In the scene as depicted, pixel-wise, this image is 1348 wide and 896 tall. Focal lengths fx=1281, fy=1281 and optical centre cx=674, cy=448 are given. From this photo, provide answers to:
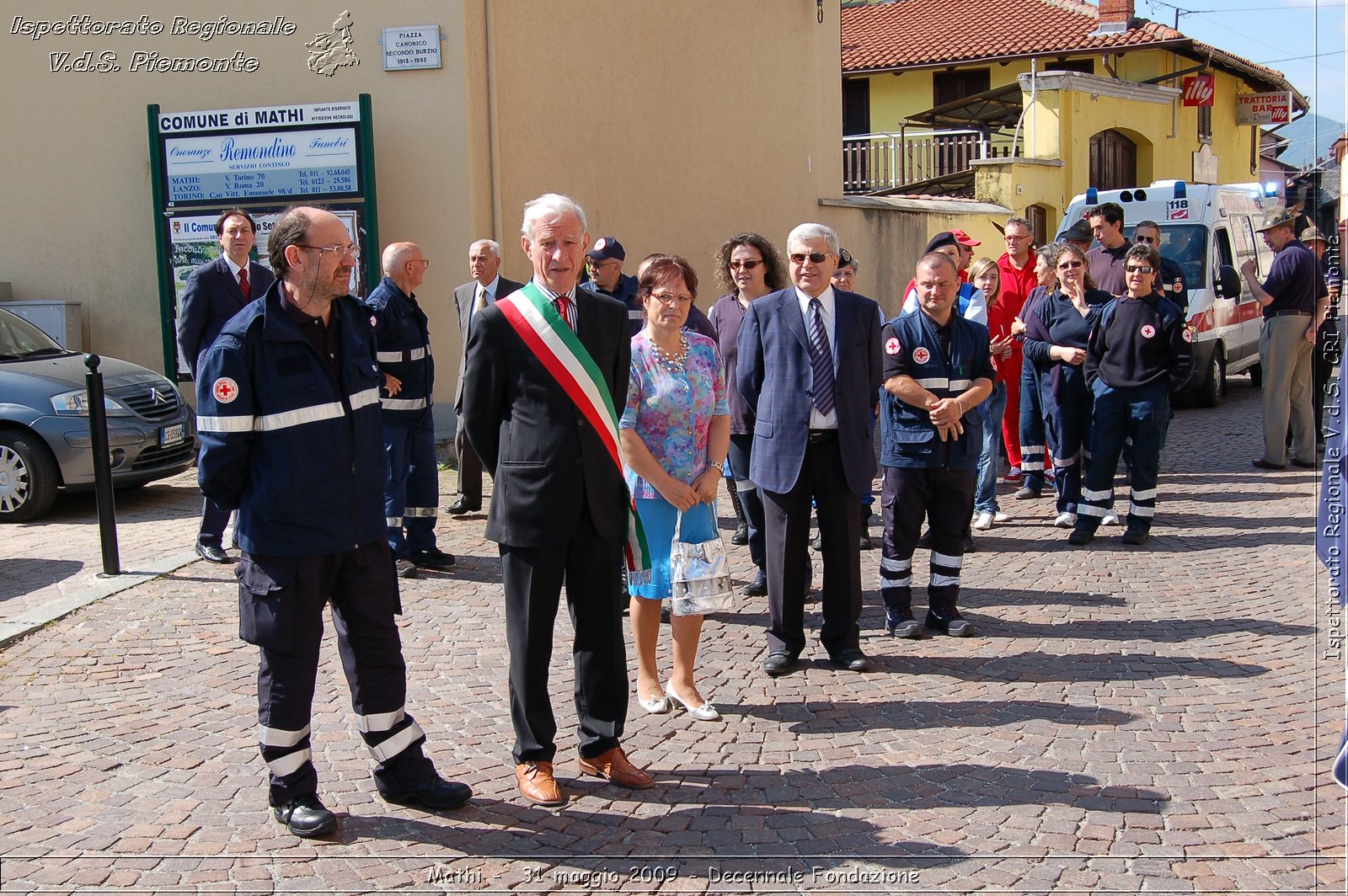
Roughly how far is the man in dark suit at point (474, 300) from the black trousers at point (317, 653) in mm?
3734

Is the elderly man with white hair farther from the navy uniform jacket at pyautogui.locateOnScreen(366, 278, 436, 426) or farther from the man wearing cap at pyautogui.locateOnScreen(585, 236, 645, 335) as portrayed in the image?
the man wearing cap at pyautogui.locateOnScreen(585, 236, 645, 335)

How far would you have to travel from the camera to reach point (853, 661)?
6.23m

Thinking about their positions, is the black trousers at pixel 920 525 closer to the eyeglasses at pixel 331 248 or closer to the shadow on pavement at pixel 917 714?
the shadow on pavement at pixel 917 714

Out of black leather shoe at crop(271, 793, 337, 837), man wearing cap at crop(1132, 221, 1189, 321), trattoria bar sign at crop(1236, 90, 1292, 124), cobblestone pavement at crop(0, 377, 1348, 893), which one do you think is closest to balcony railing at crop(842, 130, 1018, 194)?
trattoria bar sign at crop(1236, 90, 1292, 124)

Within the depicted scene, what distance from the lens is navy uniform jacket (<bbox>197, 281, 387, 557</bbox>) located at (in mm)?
4309

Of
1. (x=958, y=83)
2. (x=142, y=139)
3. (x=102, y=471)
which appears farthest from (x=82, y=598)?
(x=958, y=83)

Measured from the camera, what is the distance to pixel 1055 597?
757 cm

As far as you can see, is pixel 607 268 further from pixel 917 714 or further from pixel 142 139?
pixel 142 139

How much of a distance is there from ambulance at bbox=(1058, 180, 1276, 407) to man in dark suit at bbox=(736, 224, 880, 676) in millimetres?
9631

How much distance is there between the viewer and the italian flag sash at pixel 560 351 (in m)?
4.62

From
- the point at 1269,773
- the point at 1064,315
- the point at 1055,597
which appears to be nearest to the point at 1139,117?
the point at 1064,315

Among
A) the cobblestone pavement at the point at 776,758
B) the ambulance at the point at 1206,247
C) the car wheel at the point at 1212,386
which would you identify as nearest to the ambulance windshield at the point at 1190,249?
the ambulance at the point at 1206,247

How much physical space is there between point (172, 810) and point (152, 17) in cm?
1041

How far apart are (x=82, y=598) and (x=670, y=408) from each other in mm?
4264
